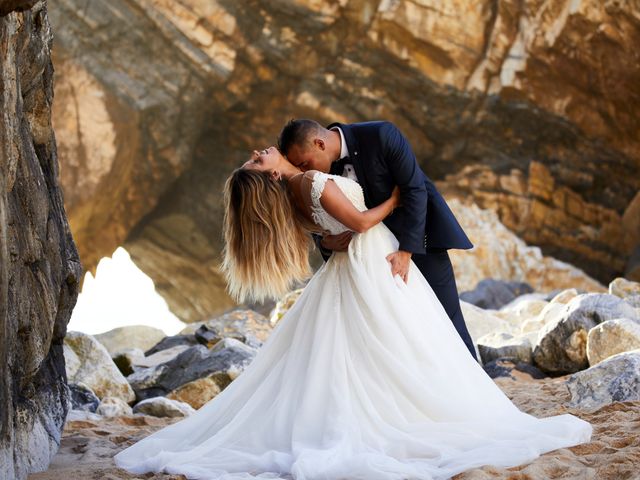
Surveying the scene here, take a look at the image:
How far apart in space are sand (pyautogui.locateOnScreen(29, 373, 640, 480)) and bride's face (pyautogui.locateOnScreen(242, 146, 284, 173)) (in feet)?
4.62

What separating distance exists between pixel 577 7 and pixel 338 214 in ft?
38.5

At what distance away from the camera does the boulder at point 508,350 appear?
7.80 metres

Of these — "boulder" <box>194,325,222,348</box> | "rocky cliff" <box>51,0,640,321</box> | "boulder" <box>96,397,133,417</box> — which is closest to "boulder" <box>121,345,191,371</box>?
"boulder" <box>194,325,222,348</box>

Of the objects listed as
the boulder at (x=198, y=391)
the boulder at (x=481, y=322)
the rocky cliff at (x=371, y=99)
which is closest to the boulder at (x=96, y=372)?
the boulder at (x=198, y=391)

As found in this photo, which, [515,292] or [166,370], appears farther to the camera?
[515,292]

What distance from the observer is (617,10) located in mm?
14117

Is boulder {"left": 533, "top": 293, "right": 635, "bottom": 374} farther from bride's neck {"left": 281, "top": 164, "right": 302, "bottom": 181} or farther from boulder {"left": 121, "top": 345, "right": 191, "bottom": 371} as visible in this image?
bride's neck {"left": 281, "top": 164, "right": 302, "bottom": 181}

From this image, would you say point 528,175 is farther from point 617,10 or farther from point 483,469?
point 483,469

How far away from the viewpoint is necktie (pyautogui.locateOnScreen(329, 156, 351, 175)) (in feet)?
14.4

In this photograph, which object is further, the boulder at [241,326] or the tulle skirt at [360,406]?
the boulder at [241,326]

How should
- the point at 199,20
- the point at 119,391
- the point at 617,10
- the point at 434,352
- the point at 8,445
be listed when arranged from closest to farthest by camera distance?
the point at 8,445
the point at 434,352
the point at 119,391
the point at 617,10
the point at 199,20

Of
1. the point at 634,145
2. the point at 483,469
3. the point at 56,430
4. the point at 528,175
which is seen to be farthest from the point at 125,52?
the point at 483,469

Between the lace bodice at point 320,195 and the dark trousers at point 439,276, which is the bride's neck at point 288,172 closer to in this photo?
the lace bodice at point 320,195

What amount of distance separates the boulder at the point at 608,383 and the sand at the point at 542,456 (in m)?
0.12
